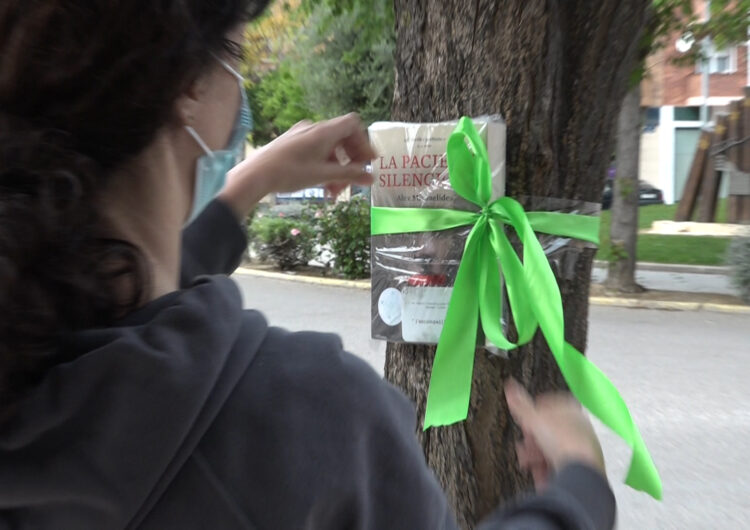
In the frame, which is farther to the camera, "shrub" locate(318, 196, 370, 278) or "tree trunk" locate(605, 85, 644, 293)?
"shrub" locate(318, 196, 370, 278)

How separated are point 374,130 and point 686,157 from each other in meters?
33.0

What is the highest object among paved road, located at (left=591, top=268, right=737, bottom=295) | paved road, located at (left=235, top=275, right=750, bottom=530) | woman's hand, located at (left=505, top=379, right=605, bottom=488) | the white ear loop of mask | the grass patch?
the white ear loop of mask

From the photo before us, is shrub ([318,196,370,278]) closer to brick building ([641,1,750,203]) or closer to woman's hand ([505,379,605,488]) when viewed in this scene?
woman's hand ([505,379,605,488])

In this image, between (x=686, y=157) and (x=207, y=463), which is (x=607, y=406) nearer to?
(x=207, y=463)

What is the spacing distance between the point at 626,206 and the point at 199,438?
406 inches

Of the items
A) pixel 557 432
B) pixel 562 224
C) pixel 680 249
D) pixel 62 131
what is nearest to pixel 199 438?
pixel 62 131

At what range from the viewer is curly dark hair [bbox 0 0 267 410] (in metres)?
0.77

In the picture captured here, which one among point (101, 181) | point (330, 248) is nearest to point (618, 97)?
point (101, 181)

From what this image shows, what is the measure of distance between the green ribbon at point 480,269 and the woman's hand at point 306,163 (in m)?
0.20

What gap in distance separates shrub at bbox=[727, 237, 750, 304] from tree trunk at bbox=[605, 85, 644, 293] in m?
1.21

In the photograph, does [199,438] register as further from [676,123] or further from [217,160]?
[676,123]

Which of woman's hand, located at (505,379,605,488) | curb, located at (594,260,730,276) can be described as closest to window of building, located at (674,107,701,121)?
curb, located at (594,260,730,276)

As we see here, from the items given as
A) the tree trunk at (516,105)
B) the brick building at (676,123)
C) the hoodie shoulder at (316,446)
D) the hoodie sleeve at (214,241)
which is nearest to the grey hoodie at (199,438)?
the hoodie shoulder at (316,446)

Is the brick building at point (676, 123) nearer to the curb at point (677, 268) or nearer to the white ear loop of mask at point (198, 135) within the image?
the curb at point (677, 268)
